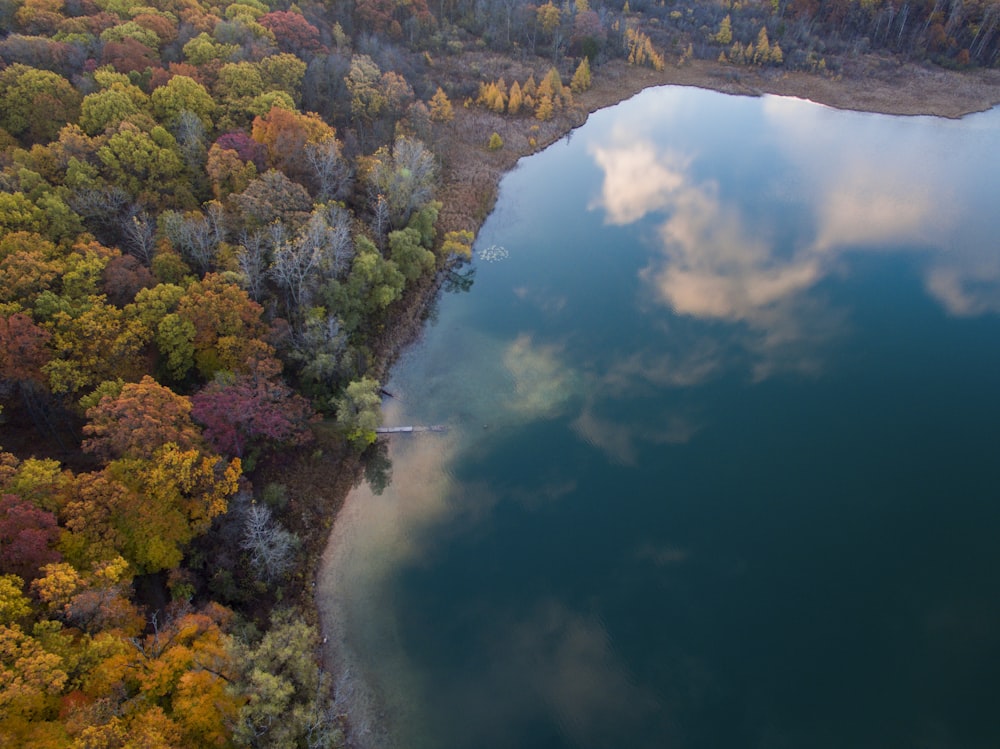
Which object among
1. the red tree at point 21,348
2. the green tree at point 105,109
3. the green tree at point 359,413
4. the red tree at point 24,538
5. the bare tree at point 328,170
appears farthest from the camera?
the bare tree at point 328,170

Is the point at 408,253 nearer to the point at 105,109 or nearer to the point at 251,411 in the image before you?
the point at 251,411

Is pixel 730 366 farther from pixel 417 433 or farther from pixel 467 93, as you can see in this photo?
pixel 467 93

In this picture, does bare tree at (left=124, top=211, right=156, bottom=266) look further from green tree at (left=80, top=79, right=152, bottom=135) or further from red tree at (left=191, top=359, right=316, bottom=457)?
red tree at (left=191, top=359, right=316, bottom=457)

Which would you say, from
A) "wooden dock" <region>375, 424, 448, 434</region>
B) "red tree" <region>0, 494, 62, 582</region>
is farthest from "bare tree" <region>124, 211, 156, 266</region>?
"red tree" <region>0, 494, 62, 582</region>

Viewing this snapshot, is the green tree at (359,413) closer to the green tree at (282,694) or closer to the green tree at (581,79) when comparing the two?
the green tree at (282,694)

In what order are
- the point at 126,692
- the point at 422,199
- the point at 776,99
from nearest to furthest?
1. the point at 126,692
2. the point at 422,199
3. the point at 776,99

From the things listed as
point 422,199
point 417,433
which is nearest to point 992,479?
point 417,433

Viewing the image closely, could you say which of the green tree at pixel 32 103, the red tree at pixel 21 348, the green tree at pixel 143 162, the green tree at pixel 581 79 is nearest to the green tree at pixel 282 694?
the red tree at pixel 21 348
